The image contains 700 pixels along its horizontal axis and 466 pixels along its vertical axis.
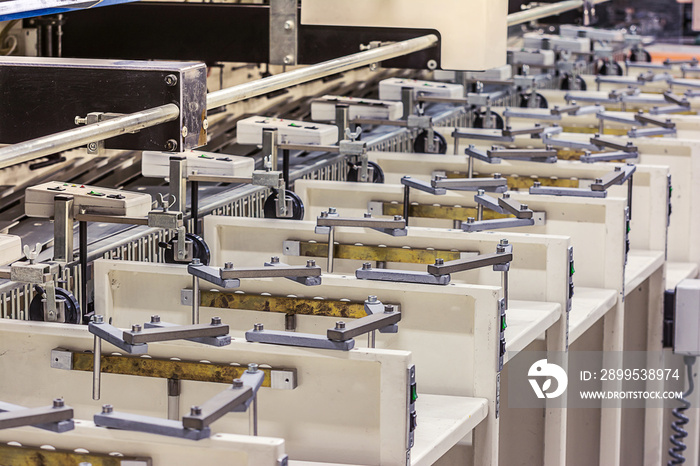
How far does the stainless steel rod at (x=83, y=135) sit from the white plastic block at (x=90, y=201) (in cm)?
75

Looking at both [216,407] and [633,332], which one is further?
[633,332]

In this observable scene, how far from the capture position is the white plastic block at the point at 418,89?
5599 millimetres

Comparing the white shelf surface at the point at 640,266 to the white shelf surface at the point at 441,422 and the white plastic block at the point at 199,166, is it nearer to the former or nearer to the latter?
the white shelf surface at the point at 441,422

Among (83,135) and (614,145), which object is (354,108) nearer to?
(614,145)

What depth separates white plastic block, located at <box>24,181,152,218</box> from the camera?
121 inches

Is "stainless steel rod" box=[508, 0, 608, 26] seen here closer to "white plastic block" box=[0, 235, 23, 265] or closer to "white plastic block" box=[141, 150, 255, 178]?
"white plastic block" box=[141, 150, 255, 178]

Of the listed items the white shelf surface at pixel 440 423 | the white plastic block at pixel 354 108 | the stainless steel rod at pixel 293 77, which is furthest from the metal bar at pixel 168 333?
the white plastic block at pixel 354 108

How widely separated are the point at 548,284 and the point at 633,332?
1.25 metres

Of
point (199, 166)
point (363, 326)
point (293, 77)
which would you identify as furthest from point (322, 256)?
point (363, 326)

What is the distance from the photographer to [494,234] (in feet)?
11.8

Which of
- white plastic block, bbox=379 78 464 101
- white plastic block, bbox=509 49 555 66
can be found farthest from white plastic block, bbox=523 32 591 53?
white plastic block, bbox=379 78 464 101

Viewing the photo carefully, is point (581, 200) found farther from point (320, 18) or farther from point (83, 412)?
point (83, 412)

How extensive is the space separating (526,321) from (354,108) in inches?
69.5

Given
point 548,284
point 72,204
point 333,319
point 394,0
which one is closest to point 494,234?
point 548,284
